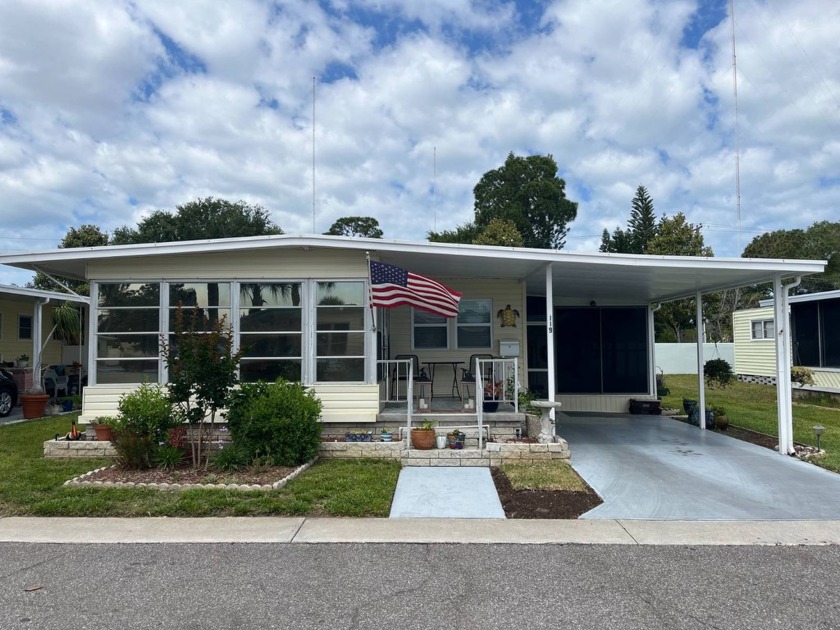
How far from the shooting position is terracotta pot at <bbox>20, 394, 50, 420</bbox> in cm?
→ 1162

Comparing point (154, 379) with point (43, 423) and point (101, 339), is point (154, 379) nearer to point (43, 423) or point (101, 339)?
point (101, 339)

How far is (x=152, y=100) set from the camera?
12.7m

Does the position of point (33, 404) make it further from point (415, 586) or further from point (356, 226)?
point (356, 226)

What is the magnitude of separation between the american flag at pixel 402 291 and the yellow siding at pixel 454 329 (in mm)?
2714

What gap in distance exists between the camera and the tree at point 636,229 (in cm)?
3194

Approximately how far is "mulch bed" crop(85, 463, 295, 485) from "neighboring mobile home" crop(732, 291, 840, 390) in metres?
13.1

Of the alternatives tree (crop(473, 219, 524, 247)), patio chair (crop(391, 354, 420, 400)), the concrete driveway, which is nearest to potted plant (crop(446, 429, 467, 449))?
the concrete driveway

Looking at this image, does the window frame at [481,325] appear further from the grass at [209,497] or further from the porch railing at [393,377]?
the grass at [209,497]

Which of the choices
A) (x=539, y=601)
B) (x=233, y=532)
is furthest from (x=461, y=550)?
(x=233, y=532)

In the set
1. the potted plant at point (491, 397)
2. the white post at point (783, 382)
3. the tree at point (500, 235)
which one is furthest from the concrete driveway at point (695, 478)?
the tree at point (500, 235)

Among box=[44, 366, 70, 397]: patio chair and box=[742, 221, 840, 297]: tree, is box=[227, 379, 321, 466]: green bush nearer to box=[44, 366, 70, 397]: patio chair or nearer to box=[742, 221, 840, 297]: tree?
box=[44, 366, 70, 397]: patio chair

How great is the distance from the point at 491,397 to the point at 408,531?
158 inches

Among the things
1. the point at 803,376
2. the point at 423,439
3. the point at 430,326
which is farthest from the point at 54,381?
the point at 803,376

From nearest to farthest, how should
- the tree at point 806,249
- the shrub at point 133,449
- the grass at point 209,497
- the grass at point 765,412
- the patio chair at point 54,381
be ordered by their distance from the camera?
the grass at point 209,497 → the shrub at point 133,449 → the grass at point 765,412 → the patio chair at point 54,381 → the tree at point 806,249
